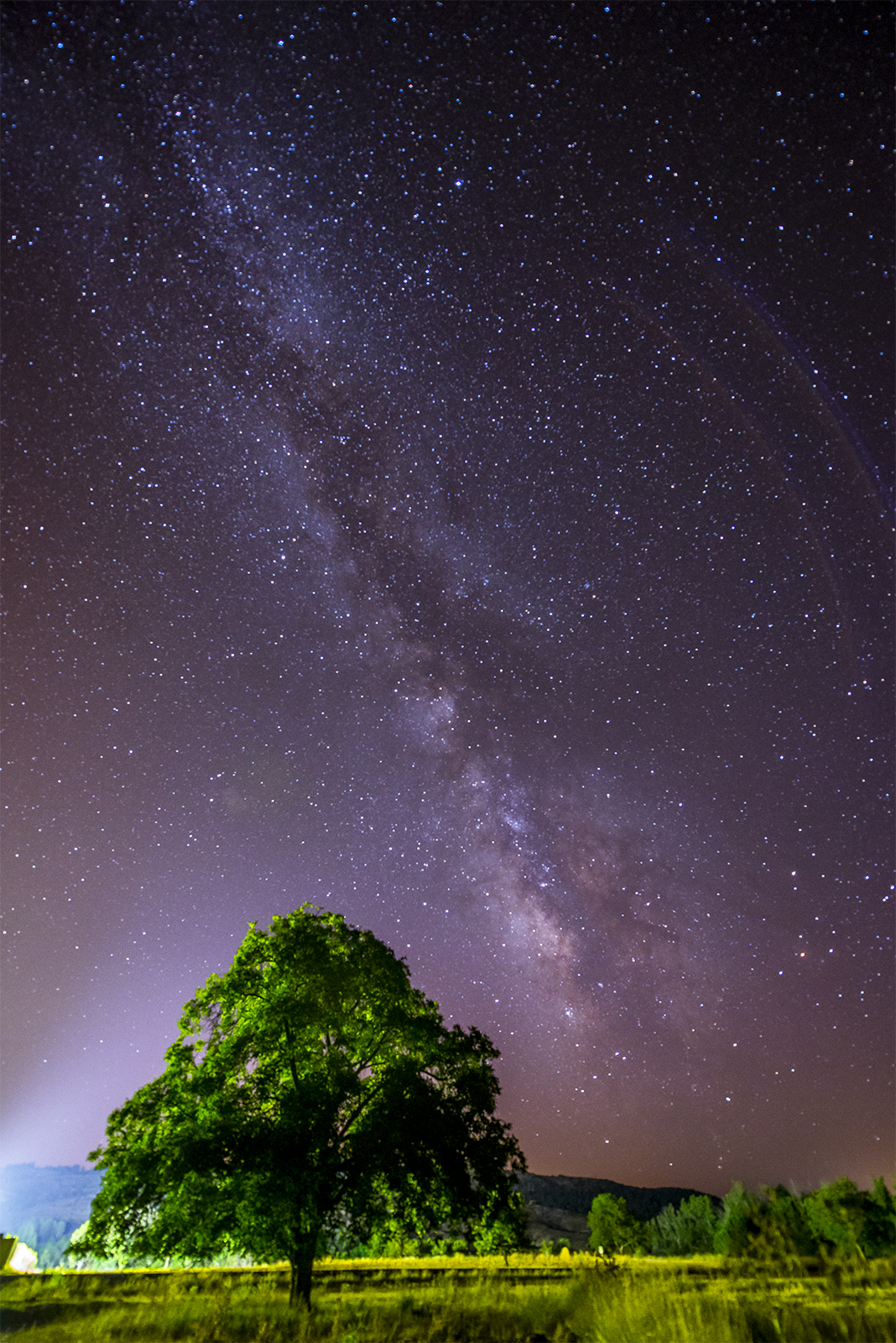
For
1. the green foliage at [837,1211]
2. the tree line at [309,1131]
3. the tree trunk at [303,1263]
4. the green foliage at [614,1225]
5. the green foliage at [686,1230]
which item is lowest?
the green foliage at [686,1230]

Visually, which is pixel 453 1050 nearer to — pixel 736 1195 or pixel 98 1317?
pixel 98 1317

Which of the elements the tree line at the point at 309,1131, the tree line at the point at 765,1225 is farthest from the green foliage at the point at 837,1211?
the tree line at the point at 309,1131

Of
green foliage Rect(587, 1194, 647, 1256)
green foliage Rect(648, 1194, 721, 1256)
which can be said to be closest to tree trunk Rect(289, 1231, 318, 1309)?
green foliage Rect(587, 1194, 647, 1256)

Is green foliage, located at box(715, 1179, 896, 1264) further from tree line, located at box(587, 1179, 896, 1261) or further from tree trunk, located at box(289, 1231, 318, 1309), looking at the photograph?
tree trunk, located at box(289, 1231, 318, 1309)

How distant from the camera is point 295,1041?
15.2 meters

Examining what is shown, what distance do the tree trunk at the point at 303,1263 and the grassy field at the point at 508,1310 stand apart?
326mm

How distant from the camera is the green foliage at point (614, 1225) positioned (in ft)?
224

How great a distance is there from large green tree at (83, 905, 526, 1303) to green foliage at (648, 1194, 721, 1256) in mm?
79364

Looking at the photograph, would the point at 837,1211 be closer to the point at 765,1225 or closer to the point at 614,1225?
the point at 614,1225

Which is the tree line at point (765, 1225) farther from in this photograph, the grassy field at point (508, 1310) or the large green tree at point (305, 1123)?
the large green tree at point (305, 1123)

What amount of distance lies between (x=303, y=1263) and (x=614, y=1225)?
81.3 m

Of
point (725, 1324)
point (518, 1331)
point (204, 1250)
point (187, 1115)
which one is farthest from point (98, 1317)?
point (725, 1324)

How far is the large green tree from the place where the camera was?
1223cm

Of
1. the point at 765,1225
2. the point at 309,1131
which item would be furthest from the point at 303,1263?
the point at 765,1225
